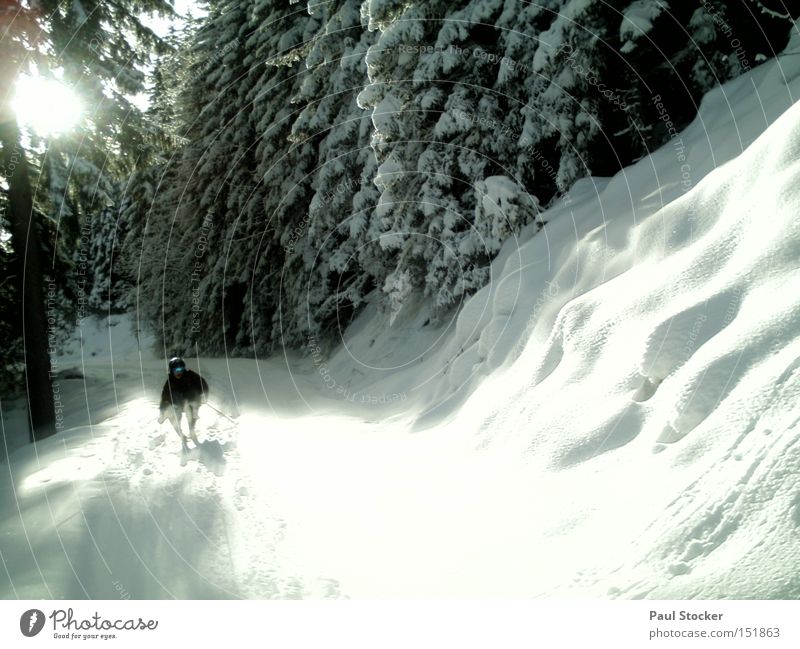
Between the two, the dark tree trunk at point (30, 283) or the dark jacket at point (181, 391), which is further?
the dark tree trunk at point (30, 283)

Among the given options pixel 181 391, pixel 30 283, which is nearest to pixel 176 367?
pixel 181 391

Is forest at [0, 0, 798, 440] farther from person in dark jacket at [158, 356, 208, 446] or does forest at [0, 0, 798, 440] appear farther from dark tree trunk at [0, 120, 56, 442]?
person in dark jacket at [158, 356, 208, 446]

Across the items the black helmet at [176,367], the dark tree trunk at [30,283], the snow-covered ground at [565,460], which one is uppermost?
the dark tree trunk at [30,283]

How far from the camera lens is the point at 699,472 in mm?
4680

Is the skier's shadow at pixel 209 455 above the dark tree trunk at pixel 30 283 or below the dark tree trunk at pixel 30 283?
below

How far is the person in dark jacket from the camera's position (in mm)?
10047

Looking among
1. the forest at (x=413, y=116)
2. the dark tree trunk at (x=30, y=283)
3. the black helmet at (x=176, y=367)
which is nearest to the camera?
the black helmet at (x=176, y=367)

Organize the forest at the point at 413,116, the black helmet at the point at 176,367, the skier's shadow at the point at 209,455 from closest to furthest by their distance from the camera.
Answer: the skier's shadow at the point at 209,455
the black helmet at the point at 176,367
the forest at the point at 413,116

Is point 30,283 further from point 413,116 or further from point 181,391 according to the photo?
point 413,116

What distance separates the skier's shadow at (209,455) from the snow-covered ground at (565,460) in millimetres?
59

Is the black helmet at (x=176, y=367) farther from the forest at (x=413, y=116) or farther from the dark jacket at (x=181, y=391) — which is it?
the forest at (x=413, y=116)

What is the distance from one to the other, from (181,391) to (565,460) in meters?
6.30

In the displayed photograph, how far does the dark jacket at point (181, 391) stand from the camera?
1009 centimetres

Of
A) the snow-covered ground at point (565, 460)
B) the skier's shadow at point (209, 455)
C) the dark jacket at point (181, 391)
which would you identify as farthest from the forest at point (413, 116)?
the skier's shadow at point (209, 455)
